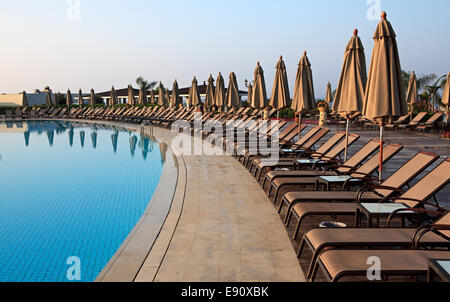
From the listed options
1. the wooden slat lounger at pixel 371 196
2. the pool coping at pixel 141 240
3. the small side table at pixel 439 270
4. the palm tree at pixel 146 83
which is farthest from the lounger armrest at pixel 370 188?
the palm tree at pixel 146 83

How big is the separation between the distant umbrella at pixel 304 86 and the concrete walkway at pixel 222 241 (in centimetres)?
290

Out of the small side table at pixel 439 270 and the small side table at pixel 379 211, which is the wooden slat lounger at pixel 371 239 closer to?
the small side table at pixel 379 211

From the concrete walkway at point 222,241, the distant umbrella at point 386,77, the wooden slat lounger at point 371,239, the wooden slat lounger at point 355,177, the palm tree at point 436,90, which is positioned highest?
the palm tree at point 436,90

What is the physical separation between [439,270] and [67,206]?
5640mm

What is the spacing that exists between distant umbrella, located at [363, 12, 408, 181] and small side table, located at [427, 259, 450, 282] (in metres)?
2.69

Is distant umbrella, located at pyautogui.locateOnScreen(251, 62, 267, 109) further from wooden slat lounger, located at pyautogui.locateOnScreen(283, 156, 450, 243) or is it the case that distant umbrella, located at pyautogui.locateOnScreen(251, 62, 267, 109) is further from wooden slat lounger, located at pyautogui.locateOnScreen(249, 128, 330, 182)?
wooden slat lounger, located at pyautogui.locateOnScreen(283, 156, 450, 243)

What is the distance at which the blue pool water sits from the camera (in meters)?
4.14

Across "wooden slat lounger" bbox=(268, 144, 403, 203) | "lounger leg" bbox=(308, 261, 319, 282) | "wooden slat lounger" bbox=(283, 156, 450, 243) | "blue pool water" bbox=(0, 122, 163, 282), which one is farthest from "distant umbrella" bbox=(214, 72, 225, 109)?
"lounger leg" bbox=(308, 261, 319, 282)

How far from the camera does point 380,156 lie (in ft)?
16.1

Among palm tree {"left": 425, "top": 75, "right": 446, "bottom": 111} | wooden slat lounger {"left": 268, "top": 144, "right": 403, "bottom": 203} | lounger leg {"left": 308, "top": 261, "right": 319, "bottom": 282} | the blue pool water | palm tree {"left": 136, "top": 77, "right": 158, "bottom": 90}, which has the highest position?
palm tree {"left": 136, "top": 77, "right": 158, "bottom": 90}

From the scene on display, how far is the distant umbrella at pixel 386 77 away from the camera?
452 centimetres

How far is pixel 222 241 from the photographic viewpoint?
151 inches
